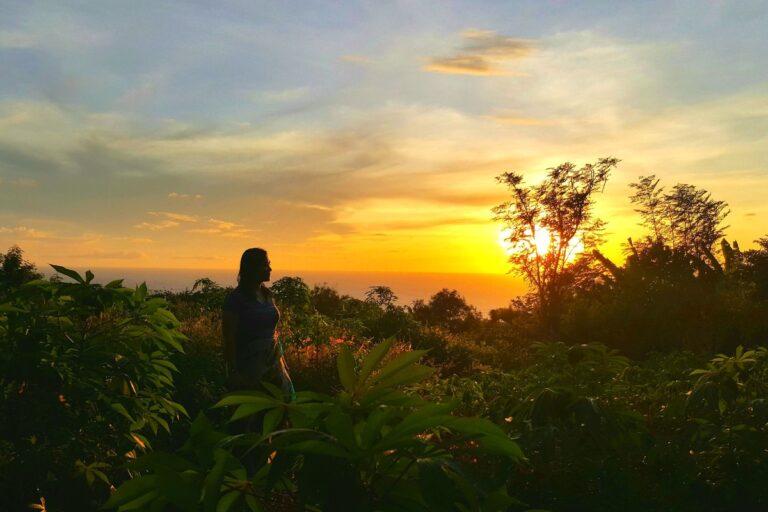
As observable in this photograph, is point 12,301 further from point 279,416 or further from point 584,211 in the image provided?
point 584,211

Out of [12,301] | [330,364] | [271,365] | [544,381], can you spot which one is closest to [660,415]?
[544,381]

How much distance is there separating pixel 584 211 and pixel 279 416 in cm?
2321

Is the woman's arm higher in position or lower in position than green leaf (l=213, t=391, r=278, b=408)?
lower

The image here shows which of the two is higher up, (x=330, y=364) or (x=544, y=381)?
(x=544, y=381)

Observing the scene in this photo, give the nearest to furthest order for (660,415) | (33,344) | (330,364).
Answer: (33,344) < (660,415) < (330,364)

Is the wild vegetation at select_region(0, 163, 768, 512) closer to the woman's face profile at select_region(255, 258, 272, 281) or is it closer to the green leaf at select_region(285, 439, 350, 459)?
the green leaf at select_region(285, 439, 350, 459)

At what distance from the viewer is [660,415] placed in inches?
172

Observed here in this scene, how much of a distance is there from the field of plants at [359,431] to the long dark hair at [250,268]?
1.14m

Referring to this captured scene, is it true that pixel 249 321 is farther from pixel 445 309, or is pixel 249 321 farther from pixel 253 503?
pixel 445 309

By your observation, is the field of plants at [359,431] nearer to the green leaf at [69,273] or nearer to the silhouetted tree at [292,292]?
the green leaf at [69,273]

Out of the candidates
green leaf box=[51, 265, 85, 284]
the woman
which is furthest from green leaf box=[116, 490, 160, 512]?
Answer: the woman

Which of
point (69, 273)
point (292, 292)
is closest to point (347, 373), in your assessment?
point (69, 273)

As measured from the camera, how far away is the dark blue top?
538 centimetres

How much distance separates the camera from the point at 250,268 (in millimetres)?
5375
